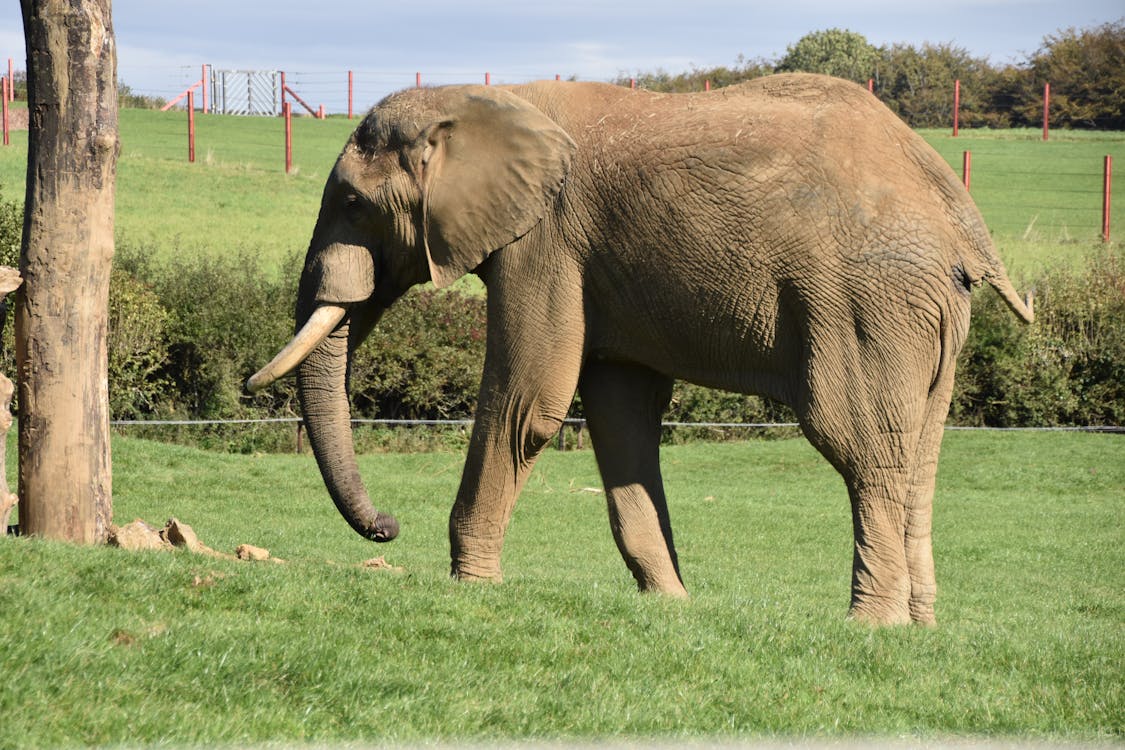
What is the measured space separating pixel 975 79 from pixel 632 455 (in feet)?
196

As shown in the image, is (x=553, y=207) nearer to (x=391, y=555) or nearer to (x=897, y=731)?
(x=897, y=731)

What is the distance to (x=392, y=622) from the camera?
679cm

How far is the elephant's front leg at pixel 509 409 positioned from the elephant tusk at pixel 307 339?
3.34 ft

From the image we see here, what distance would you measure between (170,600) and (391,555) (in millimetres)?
8406

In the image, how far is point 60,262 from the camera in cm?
857

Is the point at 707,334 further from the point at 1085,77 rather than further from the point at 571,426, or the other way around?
the point at 1085,77

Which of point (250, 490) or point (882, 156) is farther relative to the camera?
point (250, 490)

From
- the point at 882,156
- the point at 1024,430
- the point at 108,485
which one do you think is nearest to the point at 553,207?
the point at 882,156

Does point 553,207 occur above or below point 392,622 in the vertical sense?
above

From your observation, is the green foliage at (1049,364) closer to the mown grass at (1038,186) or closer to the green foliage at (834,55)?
the mown grass at (1038,186)

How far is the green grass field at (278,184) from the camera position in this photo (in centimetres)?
3691

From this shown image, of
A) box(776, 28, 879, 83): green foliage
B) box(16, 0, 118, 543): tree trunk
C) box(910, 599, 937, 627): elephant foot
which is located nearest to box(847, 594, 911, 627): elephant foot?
box(910, 599, 937, 627): elephant foot

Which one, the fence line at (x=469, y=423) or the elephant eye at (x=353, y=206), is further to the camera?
the fence line at (x=469, y=423)

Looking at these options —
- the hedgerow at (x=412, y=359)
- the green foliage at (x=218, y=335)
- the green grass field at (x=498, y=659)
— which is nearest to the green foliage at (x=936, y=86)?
the hedgerow at (x=412, y=359)
